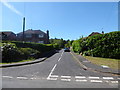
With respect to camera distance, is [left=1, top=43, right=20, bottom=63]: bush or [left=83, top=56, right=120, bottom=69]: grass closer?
[left=83, top=56, right=120, bottom=69]: grass

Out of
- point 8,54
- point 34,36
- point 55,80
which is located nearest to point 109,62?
point 55,80

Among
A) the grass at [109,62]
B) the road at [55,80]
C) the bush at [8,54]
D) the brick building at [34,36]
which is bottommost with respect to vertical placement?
the road at [55,80]

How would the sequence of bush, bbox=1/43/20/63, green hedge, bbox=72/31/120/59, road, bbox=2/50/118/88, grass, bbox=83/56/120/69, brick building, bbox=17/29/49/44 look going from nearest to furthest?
road, bbox=2/50/118/88, grass, bbox=83/56/120/69, bush, bbox=1/43/20/63, green hedge, bbox=72/31/120/59, brick building, bbox=17/29/49/44

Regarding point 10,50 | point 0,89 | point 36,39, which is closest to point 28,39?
point 36,39

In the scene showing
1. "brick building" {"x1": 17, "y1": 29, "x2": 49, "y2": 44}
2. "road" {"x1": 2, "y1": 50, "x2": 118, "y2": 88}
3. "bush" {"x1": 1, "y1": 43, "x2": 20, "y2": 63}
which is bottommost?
"road" {"x1": 2, "y1": 50, "x2": 118, "y2": 88}

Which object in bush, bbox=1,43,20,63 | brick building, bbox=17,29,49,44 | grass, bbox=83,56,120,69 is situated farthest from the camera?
brick building, bbox=17,29,49,44

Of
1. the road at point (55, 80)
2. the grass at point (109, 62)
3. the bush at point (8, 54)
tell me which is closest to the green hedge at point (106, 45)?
the grass at point (109, 62)

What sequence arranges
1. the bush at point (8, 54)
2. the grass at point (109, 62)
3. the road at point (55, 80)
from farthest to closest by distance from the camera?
the bush at point (8, 54), the grass at point (109, 62), the road at point (55, 80)

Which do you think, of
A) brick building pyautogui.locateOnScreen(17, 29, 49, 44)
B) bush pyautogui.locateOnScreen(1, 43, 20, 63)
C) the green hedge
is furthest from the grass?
brick building pyautogui.locateOnScreen(17, 29, 49, 44)

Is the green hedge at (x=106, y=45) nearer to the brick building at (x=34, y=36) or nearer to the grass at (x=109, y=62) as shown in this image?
the grass at (x=109, y=62)

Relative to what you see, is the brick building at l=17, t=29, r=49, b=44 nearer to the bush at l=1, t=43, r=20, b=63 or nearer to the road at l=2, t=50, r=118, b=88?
the bush at l=1, t=43, r=20, b=63

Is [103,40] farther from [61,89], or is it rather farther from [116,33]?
[61,89]

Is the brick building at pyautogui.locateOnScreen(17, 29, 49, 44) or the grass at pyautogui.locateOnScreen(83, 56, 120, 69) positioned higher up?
the brick building at pyautogui.locateOnScreen(17, 29, 49, 44)

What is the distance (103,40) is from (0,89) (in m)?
16.1
